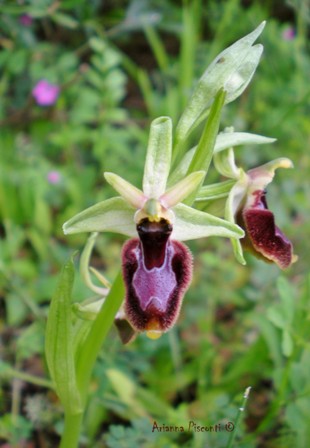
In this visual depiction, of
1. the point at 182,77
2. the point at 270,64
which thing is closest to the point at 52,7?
the point at 182,77

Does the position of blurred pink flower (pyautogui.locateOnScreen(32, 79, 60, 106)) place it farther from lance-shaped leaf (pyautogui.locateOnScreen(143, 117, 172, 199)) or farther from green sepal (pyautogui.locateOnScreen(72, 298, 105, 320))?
lance-shaped leaf (pyautogui.locateOnScreen(143, 117, 172, 199))

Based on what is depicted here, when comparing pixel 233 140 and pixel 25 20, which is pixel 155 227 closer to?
pixel 233 140

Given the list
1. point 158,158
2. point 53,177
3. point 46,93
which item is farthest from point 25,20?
point 158,158

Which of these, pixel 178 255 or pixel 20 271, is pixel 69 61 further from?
pixel 178 255

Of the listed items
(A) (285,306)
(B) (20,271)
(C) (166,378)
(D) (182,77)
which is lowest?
(C) (166,378)

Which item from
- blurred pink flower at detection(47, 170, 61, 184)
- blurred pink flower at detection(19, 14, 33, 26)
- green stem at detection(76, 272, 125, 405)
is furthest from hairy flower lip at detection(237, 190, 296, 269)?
blurred pink flower at detection(19, 14, 33, 26)

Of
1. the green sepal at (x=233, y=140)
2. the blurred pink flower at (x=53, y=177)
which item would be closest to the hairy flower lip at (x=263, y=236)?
the green sepal at (x=233, y=140)
